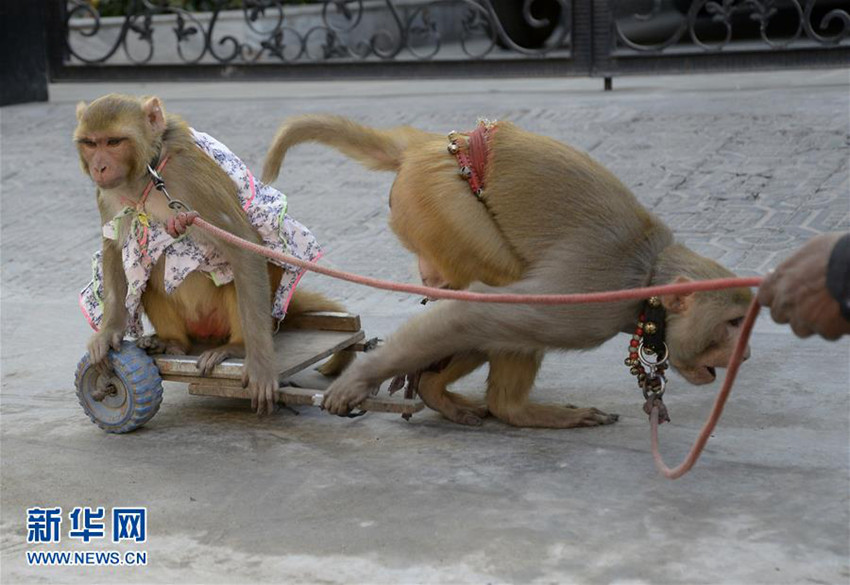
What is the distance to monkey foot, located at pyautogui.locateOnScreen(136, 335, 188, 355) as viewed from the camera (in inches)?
181

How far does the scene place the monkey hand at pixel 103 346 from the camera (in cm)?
441

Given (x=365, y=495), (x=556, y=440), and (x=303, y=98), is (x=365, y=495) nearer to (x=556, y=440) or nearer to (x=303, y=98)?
(x=556, y=440)

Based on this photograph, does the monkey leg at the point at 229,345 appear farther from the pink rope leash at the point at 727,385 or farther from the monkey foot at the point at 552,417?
the pink rope leash at the point at 727,385

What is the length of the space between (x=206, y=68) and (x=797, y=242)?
5.45m

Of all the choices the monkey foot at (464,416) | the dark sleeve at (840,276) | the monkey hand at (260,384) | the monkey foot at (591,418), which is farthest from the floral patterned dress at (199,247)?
the dark sleeve at (840,276)

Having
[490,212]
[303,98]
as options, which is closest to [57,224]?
[303,98]

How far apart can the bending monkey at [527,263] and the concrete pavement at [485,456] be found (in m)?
0.33

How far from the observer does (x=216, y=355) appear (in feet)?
14.7

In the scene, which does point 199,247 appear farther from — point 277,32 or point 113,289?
Answer: point 277,32

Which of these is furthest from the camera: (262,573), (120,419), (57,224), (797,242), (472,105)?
(472,105)

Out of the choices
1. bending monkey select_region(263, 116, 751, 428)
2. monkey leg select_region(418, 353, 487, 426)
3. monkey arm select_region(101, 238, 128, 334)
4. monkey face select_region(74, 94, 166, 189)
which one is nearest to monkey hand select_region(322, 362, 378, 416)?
bending monkey select_region(263, 116, 751, 428)

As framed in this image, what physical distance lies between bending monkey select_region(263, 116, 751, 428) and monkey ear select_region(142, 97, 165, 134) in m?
0.85

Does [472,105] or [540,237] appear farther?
[472,105]

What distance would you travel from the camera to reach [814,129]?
7.20 meters
